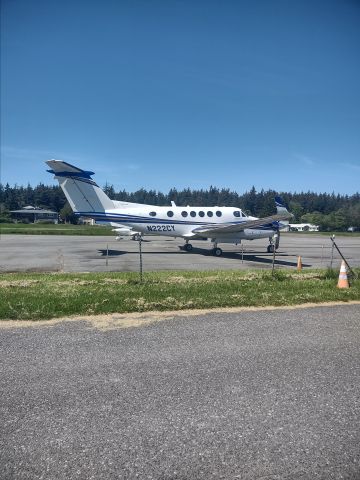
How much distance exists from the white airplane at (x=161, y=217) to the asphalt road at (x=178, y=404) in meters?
17.1

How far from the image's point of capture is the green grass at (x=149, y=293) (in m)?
7.79

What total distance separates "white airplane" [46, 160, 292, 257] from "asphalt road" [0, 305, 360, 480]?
17.1 metres

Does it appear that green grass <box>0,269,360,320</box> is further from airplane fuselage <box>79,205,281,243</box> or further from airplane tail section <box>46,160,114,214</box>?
airplane fuselage <box>79,205,281,243</box>

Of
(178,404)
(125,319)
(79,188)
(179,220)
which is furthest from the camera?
(179,220)

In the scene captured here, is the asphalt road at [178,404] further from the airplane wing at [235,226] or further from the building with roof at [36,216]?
the building with roof at [36,216]

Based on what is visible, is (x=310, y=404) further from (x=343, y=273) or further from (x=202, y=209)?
(x=202, y=209)

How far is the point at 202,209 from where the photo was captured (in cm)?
2583

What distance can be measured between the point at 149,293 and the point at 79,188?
15113mm

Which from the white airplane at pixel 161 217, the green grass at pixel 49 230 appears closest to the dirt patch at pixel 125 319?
the white airplane at pixel 161 217

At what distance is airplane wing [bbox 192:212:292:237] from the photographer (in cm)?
2353

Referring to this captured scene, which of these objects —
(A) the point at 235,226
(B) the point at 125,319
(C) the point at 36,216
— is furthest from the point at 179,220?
(C) the point at 36,216

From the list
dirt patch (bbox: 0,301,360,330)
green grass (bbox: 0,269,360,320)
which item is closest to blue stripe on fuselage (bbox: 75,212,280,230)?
green grass (bbox: 0,269,360,320)

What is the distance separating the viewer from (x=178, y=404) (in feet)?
12.9

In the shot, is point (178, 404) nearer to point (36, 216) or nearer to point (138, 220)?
point (138, 220)
